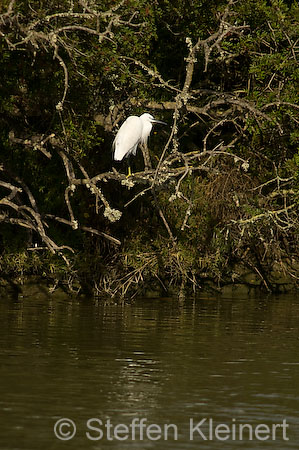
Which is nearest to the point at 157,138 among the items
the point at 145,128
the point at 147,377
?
the point at 145,128

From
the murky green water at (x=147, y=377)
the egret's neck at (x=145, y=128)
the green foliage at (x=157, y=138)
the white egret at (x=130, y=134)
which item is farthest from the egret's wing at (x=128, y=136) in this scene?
the murky green water at (x=147, y=377)

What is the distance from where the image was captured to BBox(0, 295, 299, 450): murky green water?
23.1ft

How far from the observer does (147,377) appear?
29.9 feet

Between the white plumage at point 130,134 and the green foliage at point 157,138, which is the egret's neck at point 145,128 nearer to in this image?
the white plumage at point 130,134

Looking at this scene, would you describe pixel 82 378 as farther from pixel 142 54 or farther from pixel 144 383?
pixel 142 54

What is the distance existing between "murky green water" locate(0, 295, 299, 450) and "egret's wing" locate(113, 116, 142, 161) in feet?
7.24

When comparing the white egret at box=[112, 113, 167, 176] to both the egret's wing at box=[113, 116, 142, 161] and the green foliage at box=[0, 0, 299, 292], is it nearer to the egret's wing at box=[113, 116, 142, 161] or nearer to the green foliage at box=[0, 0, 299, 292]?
the egret's wing at box=[113, 116, 142, 161]

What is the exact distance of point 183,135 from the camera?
53.4ft

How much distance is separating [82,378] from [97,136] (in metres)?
7.02

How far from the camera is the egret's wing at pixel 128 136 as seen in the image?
13.9 metres

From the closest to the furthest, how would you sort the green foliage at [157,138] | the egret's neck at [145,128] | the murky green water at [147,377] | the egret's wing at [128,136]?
1. the murky green water at [147,377]
2. the green foliage at [157,138]
3. the egret's wing at [128,136]
4. the egret's neck at [145,128]

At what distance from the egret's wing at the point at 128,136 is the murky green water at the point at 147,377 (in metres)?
2.21

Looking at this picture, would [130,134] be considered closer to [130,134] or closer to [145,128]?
[130,134]

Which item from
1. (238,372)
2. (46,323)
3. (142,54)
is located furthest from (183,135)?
(238,372)
